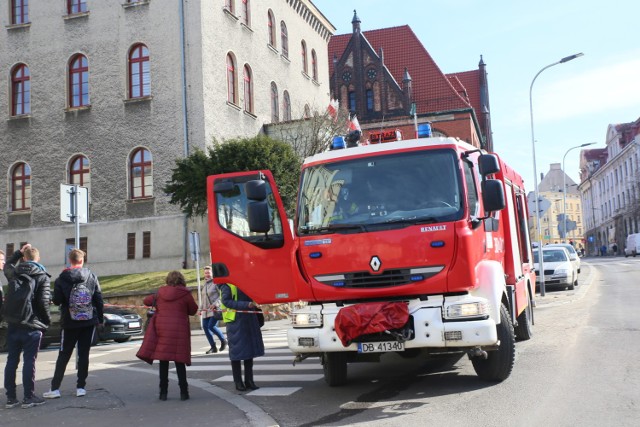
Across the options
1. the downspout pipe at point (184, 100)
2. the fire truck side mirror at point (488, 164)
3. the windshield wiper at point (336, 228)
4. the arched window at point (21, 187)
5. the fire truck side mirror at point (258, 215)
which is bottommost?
the windshield wiper at point (336, 228)

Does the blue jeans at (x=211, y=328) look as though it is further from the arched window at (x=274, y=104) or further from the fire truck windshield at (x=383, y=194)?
the arched window at (x=274, y=104)

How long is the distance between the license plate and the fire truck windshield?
1.22 meters

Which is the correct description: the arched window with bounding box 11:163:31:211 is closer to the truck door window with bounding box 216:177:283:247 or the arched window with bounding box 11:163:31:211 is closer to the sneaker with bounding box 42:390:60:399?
the sneaker with bounding box 42:390:60:399

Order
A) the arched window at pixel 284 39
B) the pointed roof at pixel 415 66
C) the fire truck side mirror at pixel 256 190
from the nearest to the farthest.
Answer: the fire truck side mirror at pixel 256 190 → the arched window at pixel 284 39 → the pointed roof at pixel 415 66

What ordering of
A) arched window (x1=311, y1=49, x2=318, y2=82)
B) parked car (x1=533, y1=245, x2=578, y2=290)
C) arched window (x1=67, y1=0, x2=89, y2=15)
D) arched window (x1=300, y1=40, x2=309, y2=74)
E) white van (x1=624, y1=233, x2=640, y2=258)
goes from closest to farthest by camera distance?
1. parked car (x1=533, y1=245, x2=578, y2=290)
2. arched window (x1=67, y1=0, x2=89, y2=15)
3. arched window (x1=300, y1=40, x2=309, y2=74)
4. arched window (x1=311, y1=49, x2=318, y2=82)
5. white van (x1=624, y1=233, x2=640, y2=258)

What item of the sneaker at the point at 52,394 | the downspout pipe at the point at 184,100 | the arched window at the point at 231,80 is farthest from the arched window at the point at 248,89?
the sneaker at the point at 52,394

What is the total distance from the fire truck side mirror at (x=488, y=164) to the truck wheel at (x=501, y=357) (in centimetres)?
161

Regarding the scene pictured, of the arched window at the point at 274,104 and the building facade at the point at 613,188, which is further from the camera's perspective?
the building facade at the point at 613,188

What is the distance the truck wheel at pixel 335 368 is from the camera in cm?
858

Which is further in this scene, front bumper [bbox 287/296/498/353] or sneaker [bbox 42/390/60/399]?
sneaker [bbox 42/390/60/399]

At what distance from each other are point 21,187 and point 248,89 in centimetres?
1215

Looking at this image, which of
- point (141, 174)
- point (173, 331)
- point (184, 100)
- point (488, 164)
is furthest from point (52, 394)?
point (141, 174)

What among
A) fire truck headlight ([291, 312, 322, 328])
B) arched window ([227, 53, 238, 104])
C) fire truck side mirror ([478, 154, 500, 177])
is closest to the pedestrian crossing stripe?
fire truck headlight ([291, 312, 322, 328])

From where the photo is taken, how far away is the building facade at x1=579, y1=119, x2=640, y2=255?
84.6 metres
